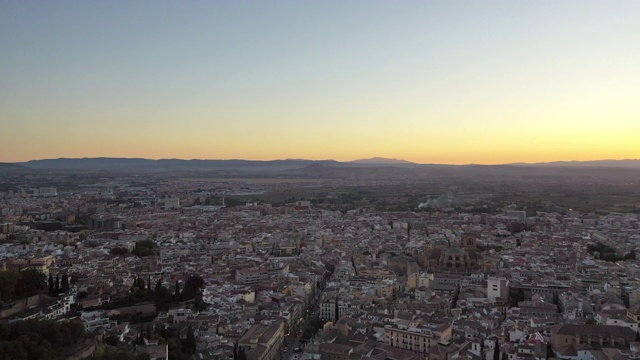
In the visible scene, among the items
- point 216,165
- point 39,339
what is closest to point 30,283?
point 39,339

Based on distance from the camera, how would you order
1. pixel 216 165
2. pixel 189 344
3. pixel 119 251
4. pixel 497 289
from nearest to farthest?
pixel 189 344
pixel 497 289
pixel 119 251
pixel 216 165

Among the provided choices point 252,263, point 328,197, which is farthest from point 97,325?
point 328,197

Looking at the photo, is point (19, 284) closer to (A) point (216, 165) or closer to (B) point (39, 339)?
(B) point (39, 339)

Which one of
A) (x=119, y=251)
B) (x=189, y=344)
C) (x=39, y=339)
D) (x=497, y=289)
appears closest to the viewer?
(x=39, y=339)

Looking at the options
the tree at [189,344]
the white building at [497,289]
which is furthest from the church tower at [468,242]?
the tree at [189,344]

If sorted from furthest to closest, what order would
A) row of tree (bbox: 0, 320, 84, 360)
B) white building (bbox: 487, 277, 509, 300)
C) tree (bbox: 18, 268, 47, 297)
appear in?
1. white building (bbox: 487, 277, 509, 300)
2. tree (bbox: 18, 268, 47, 297)
3. row of tree (bbox: 0, 320, 84, 360)

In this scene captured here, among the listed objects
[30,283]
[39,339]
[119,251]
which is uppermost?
[39,339]

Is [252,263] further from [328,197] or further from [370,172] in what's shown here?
[370,172]

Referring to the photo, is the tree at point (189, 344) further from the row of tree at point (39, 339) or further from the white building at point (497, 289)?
the white building at point (497, 289)

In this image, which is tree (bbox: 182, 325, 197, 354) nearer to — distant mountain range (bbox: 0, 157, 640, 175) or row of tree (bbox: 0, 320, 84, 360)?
row of tree (bbox: 0, 320, 84, 360)

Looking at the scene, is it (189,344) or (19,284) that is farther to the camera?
(19,284)

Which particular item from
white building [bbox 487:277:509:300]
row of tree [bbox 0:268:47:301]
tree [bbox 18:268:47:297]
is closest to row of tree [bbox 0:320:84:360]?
row of tree [bbox 0:268:47:301]
